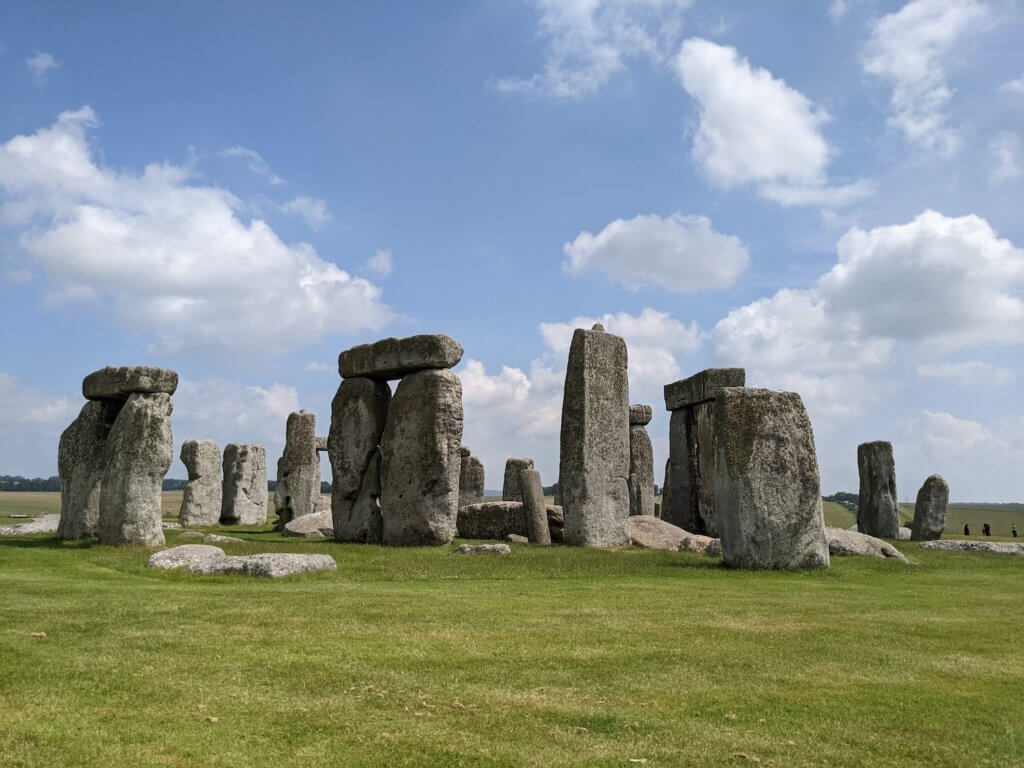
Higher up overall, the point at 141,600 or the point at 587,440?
the point at 587,440

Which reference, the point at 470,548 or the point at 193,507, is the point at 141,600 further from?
the point at 193,507

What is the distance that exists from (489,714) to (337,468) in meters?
16.6

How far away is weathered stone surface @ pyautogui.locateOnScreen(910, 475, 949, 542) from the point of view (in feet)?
88.5

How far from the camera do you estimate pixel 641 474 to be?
91.5 ft

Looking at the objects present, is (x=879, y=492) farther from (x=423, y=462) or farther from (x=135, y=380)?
(x=135, y=380)

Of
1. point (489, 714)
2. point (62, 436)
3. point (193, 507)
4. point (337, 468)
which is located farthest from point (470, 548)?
point (193, 507)

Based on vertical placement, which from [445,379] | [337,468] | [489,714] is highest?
[445,379]

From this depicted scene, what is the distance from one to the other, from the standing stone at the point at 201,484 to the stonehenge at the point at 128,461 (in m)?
13.3

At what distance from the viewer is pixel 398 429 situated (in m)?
19.3

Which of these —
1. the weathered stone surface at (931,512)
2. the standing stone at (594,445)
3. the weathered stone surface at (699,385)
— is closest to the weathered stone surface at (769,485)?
the standing stone at (594,445)

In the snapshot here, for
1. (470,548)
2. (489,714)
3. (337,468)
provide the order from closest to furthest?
(489,714), (470,548), (337,468)

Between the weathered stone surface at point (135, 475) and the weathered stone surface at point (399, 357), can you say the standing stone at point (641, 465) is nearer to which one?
the weathered stone surface at point (399, 357)

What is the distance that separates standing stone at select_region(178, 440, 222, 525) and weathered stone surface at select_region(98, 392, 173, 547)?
15.1 meters

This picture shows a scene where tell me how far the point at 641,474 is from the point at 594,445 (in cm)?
990
